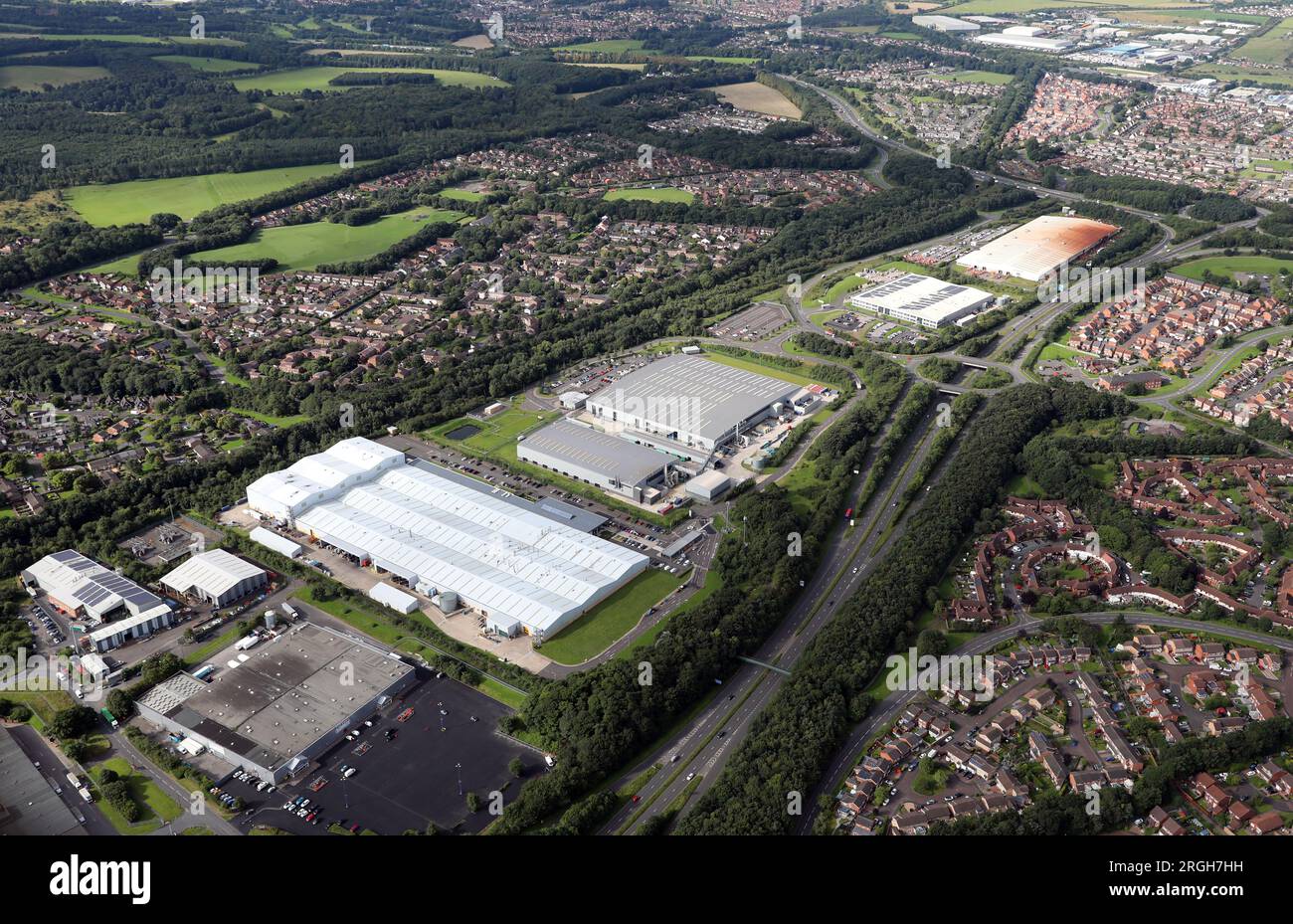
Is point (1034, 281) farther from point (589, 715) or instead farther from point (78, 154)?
point (78, 154)

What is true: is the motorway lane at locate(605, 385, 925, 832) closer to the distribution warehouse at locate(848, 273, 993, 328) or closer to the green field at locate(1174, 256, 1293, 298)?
the distribution warehouse at locate(848, 273, 993, 328)

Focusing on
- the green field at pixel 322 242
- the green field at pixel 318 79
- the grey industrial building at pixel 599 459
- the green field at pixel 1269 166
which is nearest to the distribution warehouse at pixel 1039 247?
the green field at pixel 1269 166

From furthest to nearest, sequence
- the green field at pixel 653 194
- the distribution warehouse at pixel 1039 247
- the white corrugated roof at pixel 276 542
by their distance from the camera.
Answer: the green field at pixel 653 194
the distribution warehouse at pixel 1039 247
the white corrugated roof at pixel 276 542

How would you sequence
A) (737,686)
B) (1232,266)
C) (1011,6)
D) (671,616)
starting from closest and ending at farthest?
(737,686), (671,616), (1232,266), (1011,6)

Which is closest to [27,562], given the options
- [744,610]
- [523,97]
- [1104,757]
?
[744,610]

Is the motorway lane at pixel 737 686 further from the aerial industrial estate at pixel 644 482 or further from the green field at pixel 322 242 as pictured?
the green field at pixel 322 242

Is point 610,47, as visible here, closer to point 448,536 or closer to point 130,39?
point 130,39

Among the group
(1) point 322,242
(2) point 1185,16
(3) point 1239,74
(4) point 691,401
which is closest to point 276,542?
(4) point 691,401

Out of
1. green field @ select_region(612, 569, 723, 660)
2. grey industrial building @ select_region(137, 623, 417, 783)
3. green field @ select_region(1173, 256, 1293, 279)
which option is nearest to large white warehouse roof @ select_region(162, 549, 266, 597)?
grey industrial building @ select_region(137, 623, 417, 783)
